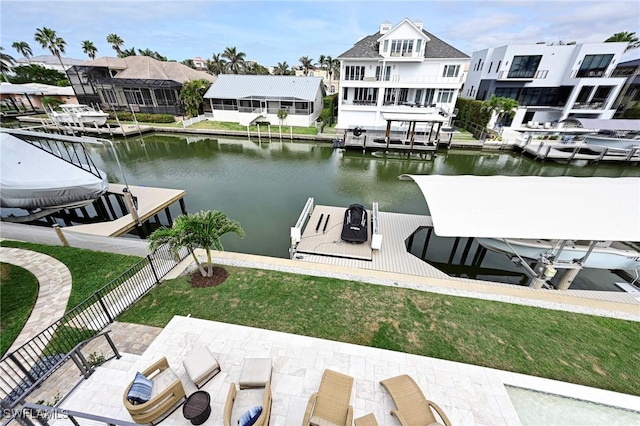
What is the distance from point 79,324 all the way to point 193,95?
3574 cm

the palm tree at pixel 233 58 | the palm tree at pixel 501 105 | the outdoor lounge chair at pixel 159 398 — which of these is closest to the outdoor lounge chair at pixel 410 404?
the outdoor lounge chair at pixel 159 398

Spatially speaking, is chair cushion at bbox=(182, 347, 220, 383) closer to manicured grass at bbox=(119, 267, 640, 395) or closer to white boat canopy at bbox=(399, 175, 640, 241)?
manicured grass at bbox=(119, 267, 640, 395)

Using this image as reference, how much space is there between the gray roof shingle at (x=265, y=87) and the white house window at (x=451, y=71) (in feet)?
50.7

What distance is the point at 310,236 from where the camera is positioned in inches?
452

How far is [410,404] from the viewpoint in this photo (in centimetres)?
448

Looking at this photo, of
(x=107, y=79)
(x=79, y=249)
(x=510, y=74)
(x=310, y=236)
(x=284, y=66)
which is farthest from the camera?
(x=284, y=66)

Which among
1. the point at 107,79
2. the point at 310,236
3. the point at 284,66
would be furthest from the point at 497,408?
the point at 284,66

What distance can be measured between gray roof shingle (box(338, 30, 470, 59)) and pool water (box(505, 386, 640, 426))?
30.4 metres

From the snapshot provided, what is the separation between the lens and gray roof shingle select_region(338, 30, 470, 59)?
27016 mm

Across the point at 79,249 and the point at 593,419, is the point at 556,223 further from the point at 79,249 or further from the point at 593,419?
the point at 79,249

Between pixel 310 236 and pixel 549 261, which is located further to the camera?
pixel 310 236

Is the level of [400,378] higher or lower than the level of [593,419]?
higher

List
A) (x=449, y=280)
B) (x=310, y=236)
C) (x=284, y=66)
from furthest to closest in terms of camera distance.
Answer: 1. (x=284, y=66)
2. (x=310, y=236)
3. (x=449, y=280)

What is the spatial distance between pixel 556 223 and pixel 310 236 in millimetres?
9253
